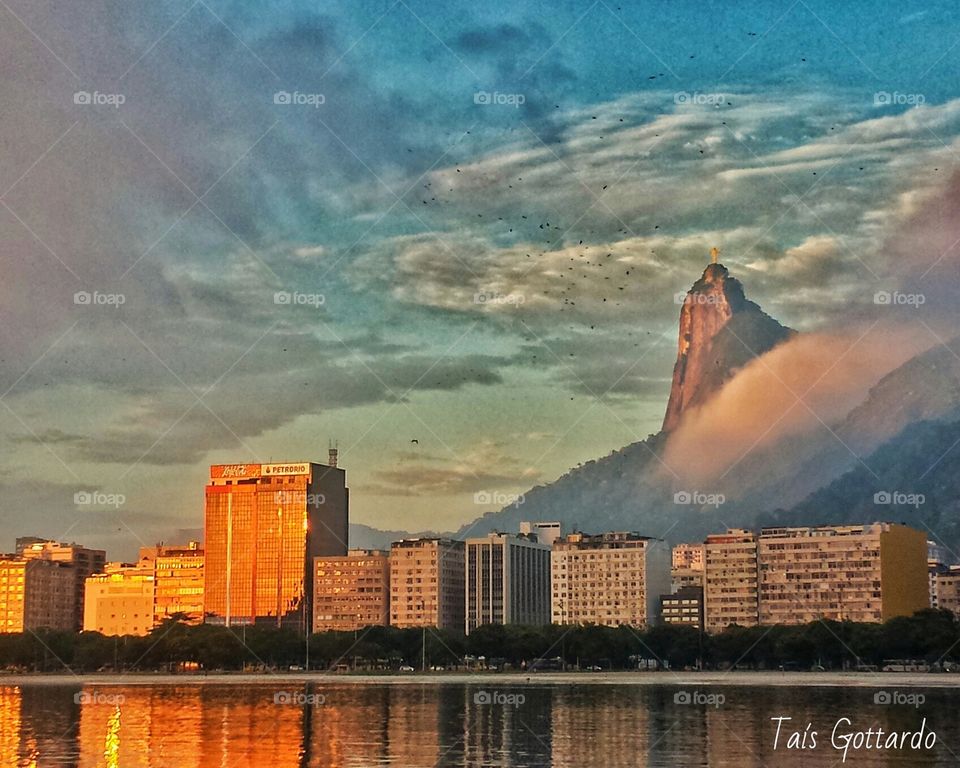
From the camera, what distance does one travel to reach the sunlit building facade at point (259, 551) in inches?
7633

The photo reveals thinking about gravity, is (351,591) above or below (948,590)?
above

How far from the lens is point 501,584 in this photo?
594ft

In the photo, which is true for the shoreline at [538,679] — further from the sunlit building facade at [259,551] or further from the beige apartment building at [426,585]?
the sunlit building facade at [259,551]

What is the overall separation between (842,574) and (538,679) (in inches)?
2340

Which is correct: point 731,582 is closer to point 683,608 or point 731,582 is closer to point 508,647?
point 683,608

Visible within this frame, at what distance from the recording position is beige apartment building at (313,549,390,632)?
7333 inches

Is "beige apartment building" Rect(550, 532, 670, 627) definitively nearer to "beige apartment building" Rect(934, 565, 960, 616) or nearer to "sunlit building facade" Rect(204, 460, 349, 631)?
"sunlit building facade" Rect(204, 460, 349, 631)

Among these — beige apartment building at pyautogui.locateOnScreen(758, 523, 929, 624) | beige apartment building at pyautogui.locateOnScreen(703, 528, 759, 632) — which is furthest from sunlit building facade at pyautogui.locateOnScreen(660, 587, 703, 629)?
beige apartment building at pyautogui.locateOnScreen(758, 523, 929, 624)

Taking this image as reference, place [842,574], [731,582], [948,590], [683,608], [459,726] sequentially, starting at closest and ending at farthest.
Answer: [459,726], [842,574], [731,582], [683,608], [948,590]

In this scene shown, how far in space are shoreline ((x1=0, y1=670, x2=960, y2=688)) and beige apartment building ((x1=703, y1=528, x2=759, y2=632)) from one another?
45385 millimetres

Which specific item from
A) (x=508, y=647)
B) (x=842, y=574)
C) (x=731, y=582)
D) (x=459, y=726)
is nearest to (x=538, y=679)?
(x=508, y=647)

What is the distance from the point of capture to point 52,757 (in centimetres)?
4800

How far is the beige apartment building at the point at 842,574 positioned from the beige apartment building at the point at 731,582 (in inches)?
69.6

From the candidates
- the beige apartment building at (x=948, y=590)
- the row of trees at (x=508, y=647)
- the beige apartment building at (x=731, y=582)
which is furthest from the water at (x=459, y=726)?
the beige apartment building at (x=948, y=590)
